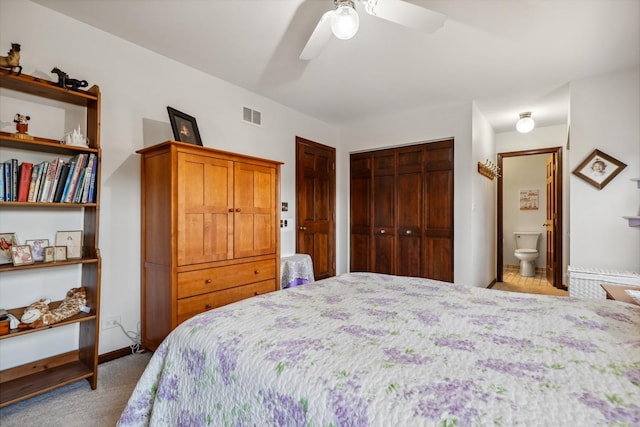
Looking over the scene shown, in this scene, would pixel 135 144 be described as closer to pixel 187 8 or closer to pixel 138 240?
pixel 138 240

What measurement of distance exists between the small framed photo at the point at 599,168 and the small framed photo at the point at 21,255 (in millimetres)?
4470

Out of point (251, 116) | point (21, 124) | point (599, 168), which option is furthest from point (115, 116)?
point (599, 168)

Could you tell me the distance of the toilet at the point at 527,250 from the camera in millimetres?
5648

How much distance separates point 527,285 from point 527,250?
1032 millimetres

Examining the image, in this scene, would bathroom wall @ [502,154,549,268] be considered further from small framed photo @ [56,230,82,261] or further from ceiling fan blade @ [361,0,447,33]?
small framed photo @ [56,230,82,261]

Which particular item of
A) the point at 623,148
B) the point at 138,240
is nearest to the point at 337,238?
the point at 138,240

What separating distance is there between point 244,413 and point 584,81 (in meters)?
4.03

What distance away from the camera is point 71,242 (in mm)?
2119

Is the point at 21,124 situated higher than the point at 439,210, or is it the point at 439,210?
the point at 21,124

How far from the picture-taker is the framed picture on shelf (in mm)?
1877

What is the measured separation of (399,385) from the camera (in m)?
0.80

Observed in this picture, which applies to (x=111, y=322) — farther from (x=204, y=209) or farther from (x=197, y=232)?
(x=204, y=209)

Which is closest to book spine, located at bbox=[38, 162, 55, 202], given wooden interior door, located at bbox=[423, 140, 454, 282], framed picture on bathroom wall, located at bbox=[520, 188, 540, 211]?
wooden interior door, located at bbox=[423, 140, 454, 282]

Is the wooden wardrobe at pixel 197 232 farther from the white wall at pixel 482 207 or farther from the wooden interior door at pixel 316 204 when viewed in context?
the white wall at pixel 482 207
